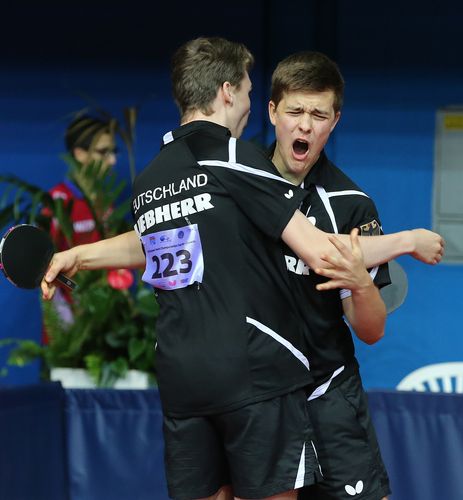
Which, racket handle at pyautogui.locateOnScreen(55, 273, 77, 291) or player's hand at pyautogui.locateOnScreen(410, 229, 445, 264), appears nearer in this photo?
player's hand at pyautogui.locateOnScreen(410, 229, 445, 264)

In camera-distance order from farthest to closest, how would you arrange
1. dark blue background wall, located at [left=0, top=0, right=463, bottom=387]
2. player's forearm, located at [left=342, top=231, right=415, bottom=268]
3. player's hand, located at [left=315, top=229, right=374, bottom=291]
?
dark blue background wall, located at [left=0, top=0, right=463, bottom=387]
player's forearm, located at [left=342, top=231, right=415, bottom=268]
player's hand, located at [left=315, top=229, right=374, bottom=291]

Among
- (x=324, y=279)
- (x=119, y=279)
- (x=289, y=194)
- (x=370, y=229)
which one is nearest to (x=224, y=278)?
(x=289, y=194)

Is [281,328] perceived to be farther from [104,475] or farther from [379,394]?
[104,475]

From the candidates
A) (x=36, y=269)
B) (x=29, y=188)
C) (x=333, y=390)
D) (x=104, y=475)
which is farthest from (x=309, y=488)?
(x=29, y=188)

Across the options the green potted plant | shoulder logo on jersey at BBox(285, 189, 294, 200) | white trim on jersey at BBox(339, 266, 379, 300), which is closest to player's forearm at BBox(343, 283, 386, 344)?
white trim on jersey at BBox(339, 266, 379, 300)

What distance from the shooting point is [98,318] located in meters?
5.12

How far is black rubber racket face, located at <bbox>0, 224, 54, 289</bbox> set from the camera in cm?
325

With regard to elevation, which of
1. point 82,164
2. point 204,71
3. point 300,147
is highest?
point 82,164

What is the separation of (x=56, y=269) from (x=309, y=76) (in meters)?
0.98

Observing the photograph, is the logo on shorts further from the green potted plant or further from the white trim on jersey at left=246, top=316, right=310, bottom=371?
the green potted plant

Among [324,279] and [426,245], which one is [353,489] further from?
[426,245]

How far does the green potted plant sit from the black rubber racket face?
1.66m

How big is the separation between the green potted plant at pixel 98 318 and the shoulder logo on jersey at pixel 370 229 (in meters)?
2.12

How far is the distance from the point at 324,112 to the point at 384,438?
1696 mm
